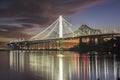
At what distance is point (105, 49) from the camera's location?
5628 centimetres

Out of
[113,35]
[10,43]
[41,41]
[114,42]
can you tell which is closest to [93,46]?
[114,42]

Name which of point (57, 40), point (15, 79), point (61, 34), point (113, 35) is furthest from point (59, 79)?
point (61, 34)

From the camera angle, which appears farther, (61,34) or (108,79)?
(61,34)

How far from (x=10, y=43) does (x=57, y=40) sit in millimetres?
26201

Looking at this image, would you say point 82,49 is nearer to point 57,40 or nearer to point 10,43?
point 57,40

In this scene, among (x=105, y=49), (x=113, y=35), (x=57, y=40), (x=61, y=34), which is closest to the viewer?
(x=113, y=35)

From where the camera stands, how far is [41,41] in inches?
2111

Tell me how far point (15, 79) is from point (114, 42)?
36746 millimetres

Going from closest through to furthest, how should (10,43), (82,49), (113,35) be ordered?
(113,35), (82,49), (10,43)

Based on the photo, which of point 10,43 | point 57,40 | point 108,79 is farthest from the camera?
point 10,43

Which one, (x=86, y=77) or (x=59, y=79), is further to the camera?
(x=86, y=77)

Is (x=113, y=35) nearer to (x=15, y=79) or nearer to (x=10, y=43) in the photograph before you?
(x=15, y=79)

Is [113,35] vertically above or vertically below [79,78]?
above

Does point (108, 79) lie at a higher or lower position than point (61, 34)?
lower
